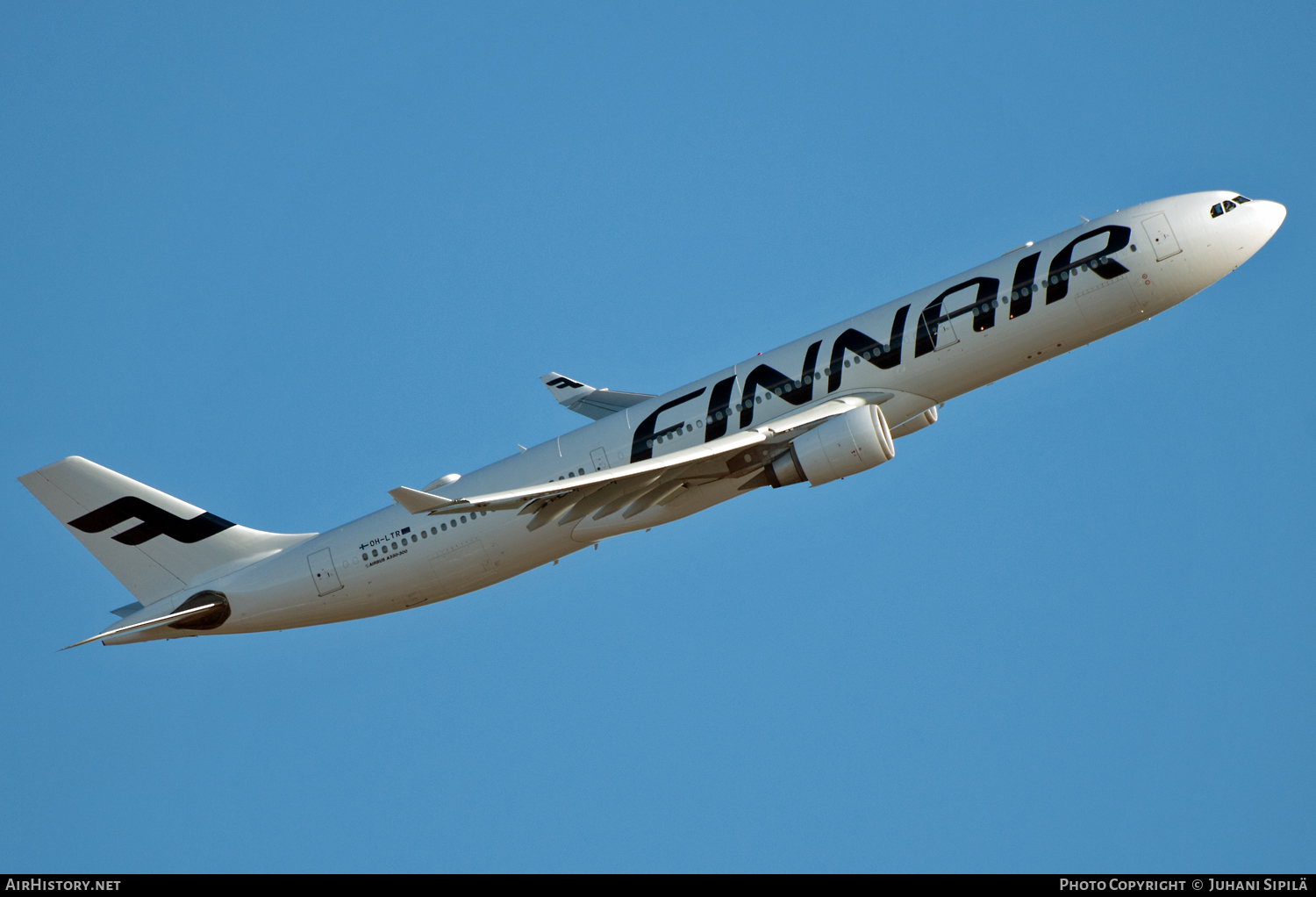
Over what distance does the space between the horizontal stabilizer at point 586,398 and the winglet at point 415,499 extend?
16.9 metres

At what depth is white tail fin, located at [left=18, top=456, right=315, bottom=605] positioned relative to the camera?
174 ft

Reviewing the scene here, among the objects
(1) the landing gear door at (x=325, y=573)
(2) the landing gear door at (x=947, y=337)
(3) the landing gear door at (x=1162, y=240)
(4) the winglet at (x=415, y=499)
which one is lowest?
(4) the winglet at (x=415, y=499)

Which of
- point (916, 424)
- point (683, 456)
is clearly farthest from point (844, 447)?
point (683, 456)

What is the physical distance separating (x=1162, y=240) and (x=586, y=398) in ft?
80.4

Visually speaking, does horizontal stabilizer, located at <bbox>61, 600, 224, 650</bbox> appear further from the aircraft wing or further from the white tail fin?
the aircraft wing

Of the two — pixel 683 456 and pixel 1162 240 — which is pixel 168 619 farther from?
pixel 1162 240

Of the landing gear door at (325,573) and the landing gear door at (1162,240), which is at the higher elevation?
the landing gear door at (1162,240)

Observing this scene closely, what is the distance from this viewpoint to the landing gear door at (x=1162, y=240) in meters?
46.2

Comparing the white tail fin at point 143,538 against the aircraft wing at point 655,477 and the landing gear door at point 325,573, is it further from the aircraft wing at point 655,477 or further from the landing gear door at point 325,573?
the aircraft wing at point 655,477

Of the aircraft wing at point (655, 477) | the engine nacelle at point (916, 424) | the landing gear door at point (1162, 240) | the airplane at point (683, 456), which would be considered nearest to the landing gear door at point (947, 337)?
the airplane at point (683, 456)

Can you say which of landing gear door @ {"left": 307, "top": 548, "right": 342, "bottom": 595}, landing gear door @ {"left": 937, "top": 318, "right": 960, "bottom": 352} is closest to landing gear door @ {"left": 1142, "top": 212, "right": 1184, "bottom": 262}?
landing gear door @ {"left": 937, "top": 318, "right": 960, "bottom": 352}

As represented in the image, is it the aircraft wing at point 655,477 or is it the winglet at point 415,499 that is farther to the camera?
the aircraft wing at point 655,477

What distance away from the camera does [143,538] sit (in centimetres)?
5347
